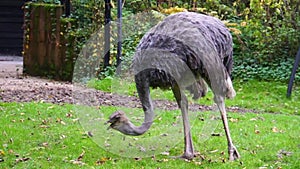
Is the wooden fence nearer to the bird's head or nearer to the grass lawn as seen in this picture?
the grass lawn

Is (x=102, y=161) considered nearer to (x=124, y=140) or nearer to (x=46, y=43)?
(x=124, y=140)

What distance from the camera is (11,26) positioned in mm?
17406

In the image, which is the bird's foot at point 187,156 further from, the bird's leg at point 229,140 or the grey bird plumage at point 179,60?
the bird's leg at point 229,140

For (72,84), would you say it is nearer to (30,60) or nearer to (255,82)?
(30,60)

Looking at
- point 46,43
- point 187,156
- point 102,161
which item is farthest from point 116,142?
point 46,43

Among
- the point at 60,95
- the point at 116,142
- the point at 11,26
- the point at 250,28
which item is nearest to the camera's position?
the point at 116,142

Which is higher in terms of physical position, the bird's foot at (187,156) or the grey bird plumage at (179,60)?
the grey bird plumage at (179,60)

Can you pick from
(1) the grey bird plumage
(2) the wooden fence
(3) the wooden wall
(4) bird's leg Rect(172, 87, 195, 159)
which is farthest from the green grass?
(3) the wooden wall

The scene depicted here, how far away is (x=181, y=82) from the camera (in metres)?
5.79

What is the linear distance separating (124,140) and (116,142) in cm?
12

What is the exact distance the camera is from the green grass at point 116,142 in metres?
5.64

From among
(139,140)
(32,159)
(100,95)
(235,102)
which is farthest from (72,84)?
(32,159)

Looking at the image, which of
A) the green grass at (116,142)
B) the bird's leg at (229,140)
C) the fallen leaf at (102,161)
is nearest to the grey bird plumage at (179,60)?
the bird's leg at (229,140)

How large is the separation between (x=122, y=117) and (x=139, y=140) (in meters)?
1.36
